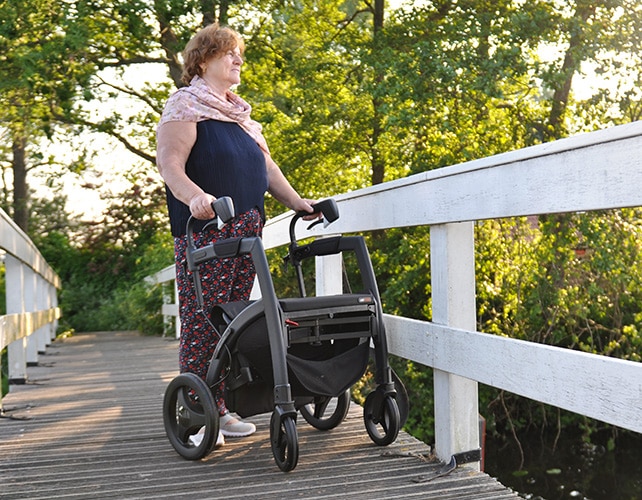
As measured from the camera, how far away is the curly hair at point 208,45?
3.10 meters

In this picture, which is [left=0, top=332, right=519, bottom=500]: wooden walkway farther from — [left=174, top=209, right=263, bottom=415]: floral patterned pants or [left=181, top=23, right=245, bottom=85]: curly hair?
[left=181, top=23, right=245, bottom=85]: curly hair

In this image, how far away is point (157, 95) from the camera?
1468 cm

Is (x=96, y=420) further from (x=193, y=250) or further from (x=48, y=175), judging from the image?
(x=48, y=175)

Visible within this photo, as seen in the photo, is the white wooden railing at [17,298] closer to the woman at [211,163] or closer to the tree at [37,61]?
the woman at [211,163]

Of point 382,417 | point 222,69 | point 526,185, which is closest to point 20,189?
point 222,69

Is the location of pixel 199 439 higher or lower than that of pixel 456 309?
lower

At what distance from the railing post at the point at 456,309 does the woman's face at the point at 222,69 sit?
3.47 ft

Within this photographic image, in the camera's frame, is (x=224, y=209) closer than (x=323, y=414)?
Yes

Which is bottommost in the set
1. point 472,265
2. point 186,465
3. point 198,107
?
point 186,465

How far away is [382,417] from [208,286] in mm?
784

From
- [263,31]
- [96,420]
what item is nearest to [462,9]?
[263,31]

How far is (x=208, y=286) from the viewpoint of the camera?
122 inches

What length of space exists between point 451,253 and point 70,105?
33.7 ft

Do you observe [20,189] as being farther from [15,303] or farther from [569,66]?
[15,303]
